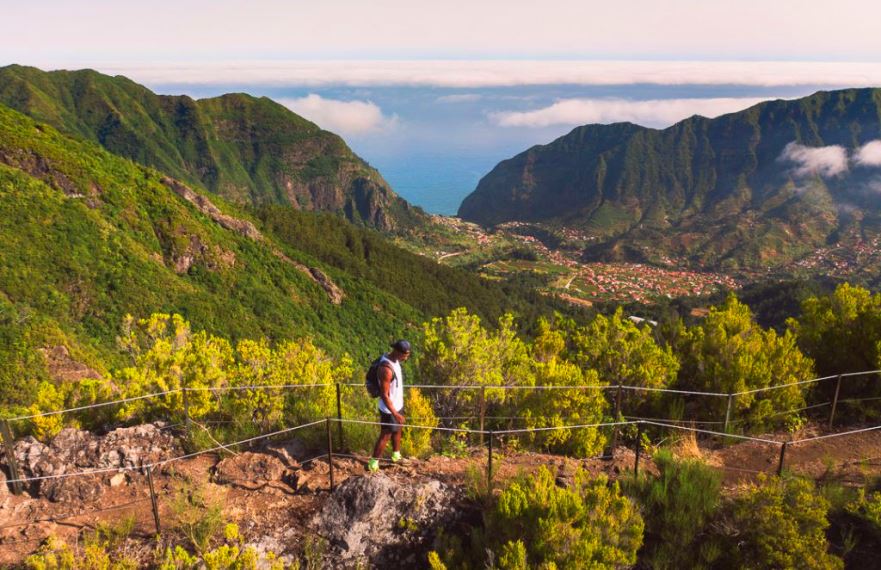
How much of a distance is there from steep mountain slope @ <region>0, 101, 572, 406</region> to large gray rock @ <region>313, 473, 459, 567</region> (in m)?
24.4

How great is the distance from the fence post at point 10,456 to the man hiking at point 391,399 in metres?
5.06

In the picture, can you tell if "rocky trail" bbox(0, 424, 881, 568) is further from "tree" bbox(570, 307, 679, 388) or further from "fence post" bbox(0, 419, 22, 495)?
"tree" bbox(570, 307, 679, 388)

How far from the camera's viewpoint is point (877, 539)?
628 cm

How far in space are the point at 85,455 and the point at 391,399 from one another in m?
4.95

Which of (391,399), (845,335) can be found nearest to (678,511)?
(391,399)

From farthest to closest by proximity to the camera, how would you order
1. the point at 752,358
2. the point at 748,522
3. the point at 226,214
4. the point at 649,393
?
the point at 226,214
the point at 649,393
the point at 752,358
the point at 748,522

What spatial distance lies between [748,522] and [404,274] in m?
111

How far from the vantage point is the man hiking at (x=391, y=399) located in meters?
7.53

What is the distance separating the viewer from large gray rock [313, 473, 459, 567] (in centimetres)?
635

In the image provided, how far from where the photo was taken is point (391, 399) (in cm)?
764

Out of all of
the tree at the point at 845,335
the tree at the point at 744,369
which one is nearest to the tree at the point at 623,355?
the tree at the point at 744,369

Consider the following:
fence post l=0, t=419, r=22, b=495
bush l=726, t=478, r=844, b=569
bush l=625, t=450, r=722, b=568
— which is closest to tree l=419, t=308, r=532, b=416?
bush l=625, t=450, r=722, b=568

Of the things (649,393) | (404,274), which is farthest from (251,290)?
(649,393)

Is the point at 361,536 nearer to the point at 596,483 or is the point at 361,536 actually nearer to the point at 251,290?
the point at 596,483
